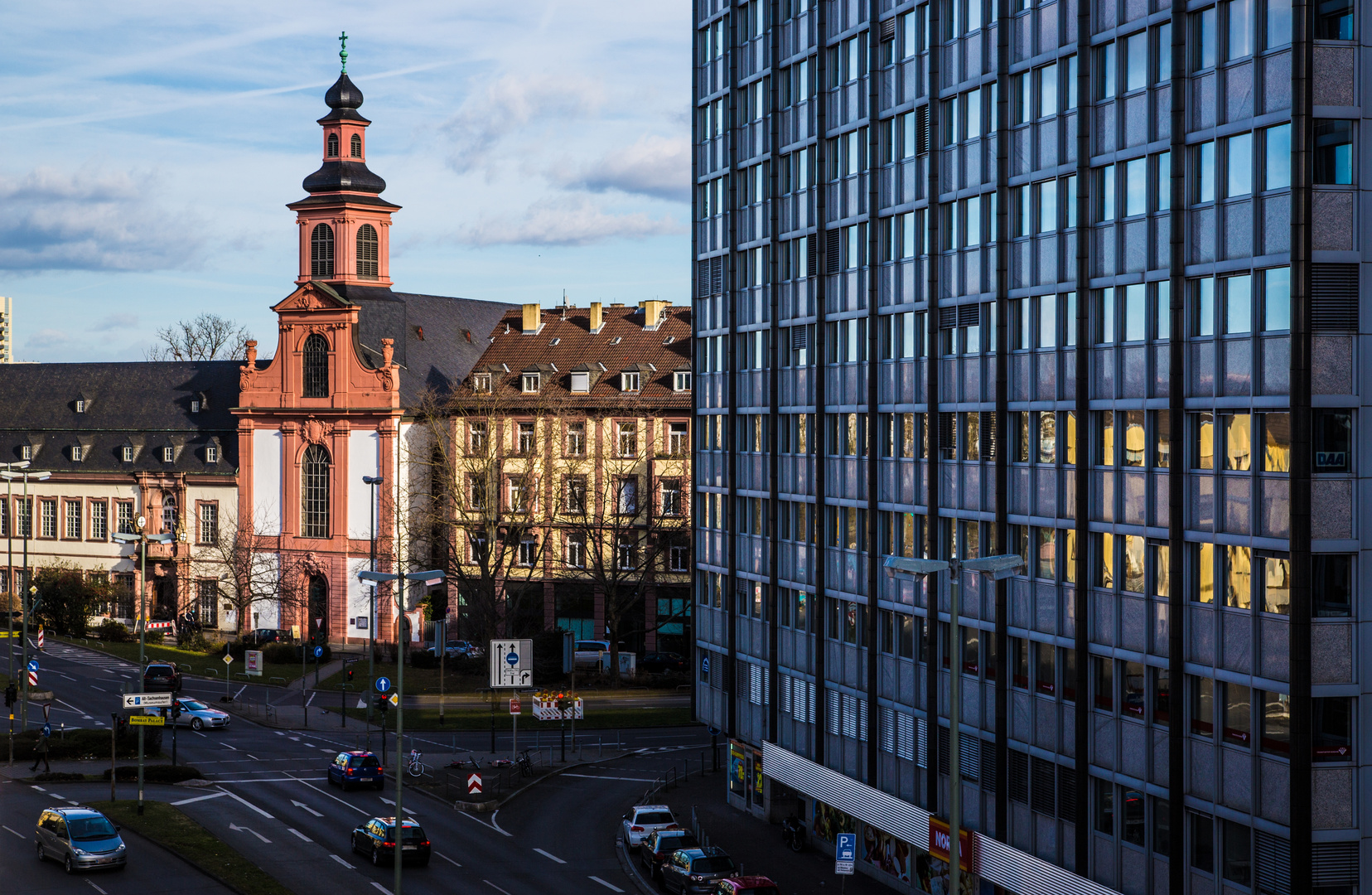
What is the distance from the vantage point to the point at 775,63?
162 feet

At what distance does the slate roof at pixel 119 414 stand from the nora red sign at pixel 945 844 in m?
74.1

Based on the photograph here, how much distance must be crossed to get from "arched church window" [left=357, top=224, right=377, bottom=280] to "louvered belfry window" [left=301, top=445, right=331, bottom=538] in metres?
11.9

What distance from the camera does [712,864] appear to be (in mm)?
42188

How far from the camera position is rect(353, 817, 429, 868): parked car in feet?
148

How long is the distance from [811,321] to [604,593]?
3941cm

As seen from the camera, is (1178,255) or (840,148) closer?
(1178,255)

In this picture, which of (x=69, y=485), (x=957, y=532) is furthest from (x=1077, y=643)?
(x=69, y=485)

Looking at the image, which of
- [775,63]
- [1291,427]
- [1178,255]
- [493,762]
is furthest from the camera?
[493,762]

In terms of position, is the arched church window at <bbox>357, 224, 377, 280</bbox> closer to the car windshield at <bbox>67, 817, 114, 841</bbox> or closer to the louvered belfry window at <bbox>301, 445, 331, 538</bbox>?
the louvered belfry window at <bbox>301, 445, 331, 538</bbox>

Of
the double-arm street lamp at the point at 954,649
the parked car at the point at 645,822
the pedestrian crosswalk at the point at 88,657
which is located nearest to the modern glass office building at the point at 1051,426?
the double-arm street lamp at the point at 954,649

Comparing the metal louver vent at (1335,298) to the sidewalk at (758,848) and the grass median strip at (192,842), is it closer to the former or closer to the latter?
the sidewalk at (758,848)

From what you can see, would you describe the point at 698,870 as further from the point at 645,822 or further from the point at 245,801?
the point at 245,801

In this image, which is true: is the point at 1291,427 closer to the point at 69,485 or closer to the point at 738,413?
the point at 738,413

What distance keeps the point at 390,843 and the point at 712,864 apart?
9557 millimetres
